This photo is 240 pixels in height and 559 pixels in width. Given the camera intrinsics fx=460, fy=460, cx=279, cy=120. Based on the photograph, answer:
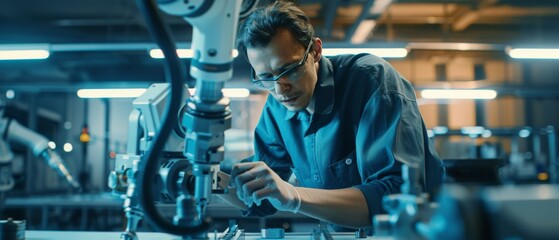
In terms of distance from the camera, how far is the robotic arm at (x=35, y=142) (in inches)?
118

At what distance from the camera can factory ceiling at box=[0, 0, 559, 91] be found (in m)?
5.84

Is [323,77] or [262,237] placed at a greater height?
[323,77]

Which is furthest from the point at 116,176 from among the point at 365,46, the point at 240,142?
the point at 240,142

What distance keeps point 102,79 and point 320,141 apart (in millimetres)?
6165

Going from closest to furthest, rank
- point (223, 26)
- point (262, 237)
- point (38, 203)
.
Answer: point (223, 26), point (262, 237), point (38, 203)

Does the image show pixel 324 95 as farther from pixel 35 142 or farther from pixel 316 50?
pixel 35 142

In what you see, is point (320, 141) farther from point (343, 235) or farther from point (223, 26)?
point (223, 26)

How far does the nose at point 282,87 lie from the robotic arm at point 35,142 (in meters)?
2.21

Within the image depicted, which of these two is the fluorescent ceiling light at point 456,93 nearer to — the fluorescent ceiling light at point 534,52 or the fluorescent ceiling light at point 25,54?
the fluorescent ceiling light at point 534,52

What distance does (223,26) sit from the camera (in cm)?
74

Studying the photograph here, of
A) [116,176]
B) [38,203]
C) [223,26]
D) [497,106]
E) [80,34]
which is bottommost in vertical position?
[38,203]

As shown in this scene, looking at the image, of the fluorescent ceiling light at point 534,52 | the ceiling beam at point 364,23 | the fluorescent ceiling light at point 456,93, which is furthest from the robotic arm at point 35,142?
the fluorescent ceiling light at point 456,93

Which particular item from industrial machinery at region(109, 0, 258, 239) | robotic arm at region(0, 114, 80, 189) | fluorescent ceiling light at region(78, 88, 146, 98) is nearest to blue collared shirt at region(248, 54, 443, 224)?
industrial machinery at region(109, 0, 258, 239)

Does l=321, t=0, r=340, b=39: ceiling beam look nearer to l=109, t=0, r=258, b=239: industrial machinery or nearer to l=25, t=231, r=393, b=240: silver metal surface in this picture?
l=25, t=231, r=393, b=240: silver metal surface
